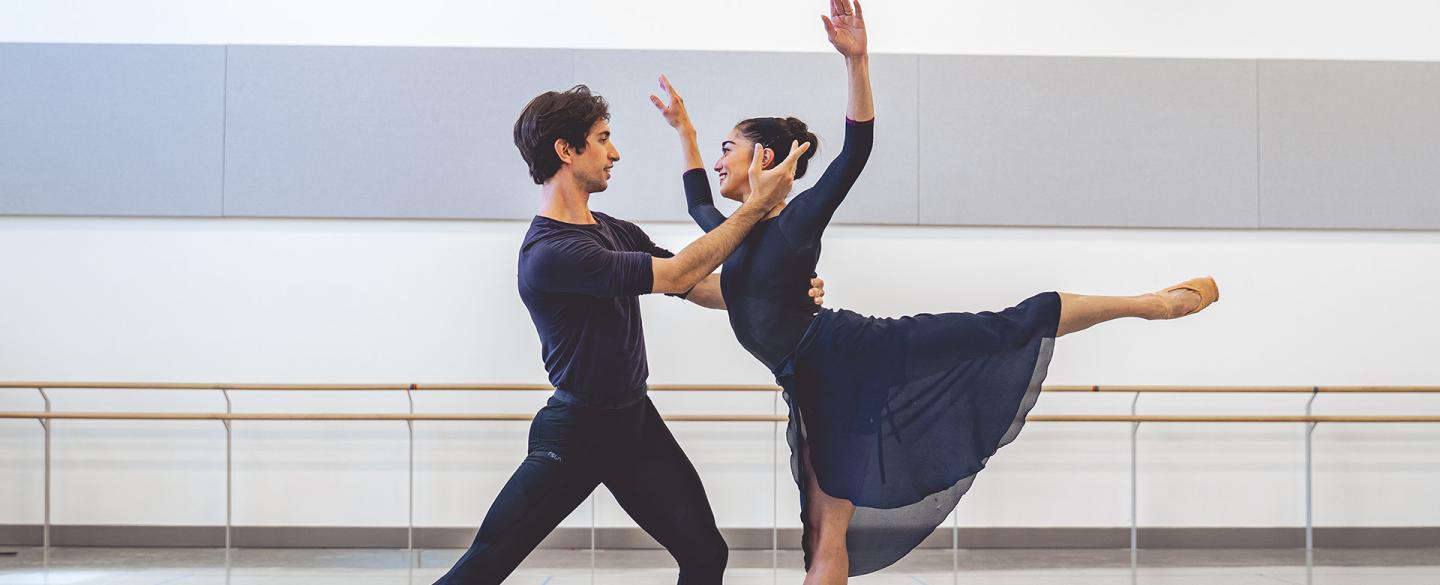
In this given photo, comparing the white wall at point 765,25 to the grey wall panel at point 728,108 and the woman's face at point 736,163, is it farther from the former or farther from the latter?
the woman's face at point 736,163

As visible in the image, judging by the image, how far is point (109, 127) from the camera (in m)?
4.82

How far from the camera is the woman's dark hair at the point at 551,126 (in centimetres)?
212

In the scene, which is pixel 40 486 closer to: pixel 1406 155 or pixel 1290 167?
pixel 1290 167

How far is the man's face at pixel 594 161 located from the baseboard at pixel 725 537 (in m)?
2.87

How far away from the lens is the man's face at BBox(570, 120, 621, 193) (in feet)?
Answer: 7.03

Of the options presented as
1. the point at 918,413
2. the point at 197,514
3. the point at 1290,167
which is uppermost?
the point at 1290,167

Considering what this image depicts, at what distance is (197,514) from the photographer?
15.6 feet

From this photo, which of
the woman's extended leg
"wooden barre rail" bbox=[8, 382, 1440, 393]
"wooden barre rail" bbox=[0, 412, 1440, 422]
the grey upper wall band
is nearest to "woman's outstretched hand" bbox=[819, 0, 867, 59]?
the woman's extended leg

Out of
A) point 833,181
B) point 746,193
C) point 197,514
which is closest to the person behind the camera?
point 833,181

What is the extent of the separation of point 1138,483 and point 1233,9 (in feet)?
7.31

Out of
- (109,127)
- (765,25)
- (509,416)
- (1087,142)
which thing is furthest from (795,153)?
(109,127)

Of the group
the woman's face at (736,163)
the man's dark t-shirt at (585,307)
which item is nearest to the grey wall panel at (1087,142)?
the woman's face at (736,163)

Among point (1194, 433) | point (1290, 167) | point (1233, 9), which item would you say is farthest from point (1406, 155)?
point (1194, 433)

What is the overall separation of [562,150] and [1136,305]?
117 centimetres
